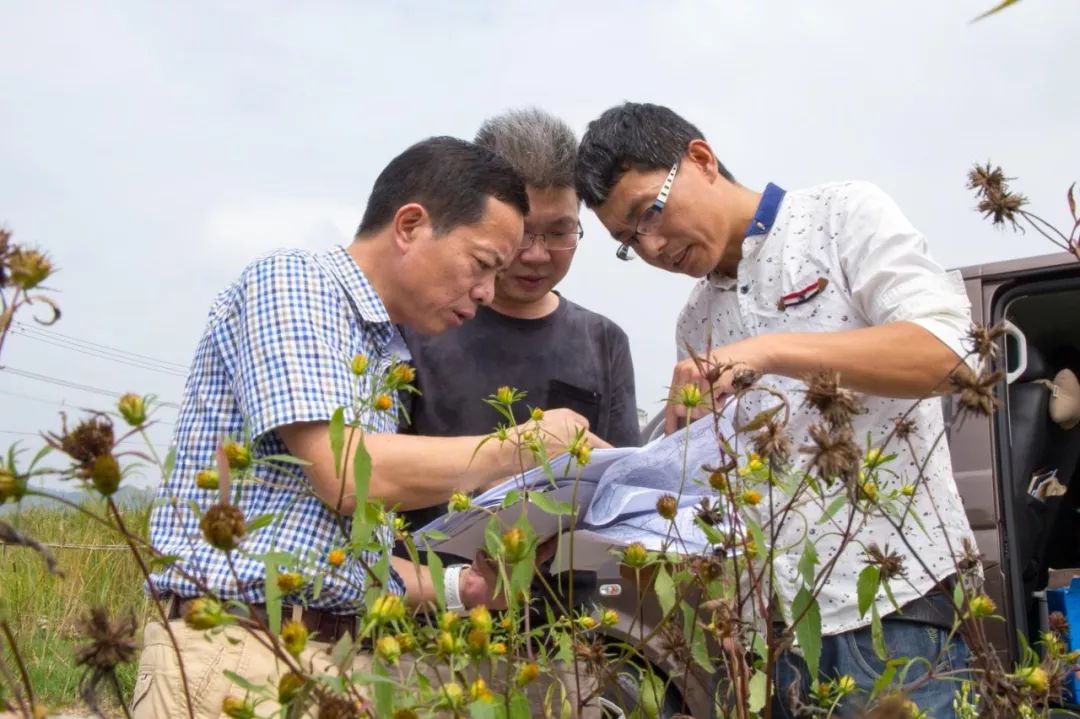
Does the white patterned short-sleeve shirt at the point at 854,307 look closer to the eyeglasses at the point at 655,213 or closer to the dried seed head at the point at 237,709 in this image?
the eyeglasses at the point at 655,213

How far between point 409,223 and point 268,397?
0.53 m

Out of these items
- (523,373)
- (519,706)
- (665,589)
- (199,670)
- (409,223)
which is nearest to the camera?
(519,706)

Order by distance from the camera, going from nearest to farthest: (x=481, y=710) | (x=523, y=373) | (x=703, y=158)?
(x=481, y=710) → (x=703, y=158) → (x=523, y=373)

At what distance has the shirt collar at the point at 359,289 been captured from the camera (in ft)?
5.75

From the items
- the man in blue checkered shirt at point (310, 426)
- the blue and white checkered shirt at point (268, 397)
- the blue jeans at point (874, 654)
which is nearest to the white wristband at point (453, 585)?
the man in blue checkered shirt at point (310, 426)

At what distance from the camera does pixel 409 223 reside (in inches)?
75.9

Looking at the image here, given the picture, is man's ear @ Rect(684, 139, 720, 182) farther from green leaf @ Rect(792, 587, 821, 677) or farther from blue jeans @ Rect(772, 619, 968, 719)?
green leaf @ Rect(792, 587, 821, 677)

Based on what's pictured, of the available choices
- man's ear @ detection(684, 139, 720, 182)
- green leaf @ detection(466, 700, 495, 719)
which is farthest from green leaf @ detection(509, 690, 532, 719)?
man's ear @ detection(684, 139, 720, 182)

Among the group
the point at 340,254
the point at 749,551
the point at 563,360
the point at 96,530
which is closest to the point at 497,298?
the point at 563,360

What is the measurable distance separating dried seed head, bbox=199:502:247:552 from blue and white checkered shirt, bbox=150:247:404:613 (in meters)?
0.70

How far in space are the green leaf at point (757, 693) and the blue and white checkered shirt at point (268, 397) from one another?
0.57 meters

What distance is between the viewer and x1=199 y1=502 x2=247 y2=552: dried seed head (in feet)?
2.35

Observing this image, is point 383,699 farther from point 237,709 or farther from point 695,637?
point 695,637

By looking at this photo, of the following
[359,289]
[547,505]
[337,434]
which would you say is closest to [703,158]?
[359,289]
